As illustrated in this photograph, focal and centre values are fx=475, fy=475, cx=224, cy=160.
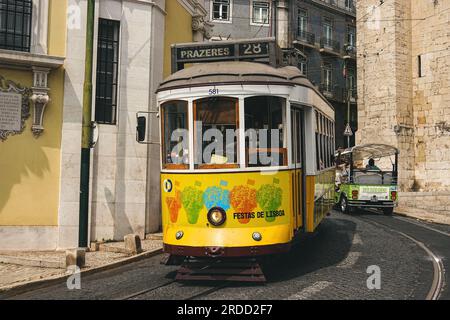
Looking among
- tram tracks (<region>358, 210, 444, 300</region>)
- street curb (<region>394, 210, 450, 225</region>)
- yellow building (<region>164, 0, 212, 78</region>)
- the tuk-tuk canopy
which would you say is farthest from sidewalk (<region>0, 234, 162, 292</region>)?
the tuk-tuk canopy

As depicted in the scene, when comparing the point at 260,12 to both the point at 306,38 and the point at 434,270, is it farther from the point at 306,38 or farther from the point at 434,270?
the point at 434,270

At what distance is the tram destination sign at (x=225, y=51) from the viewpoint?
828 centimetres

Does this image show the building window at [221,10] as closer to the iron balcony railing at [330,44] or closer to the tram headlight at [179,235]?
the iron balcony railing at [330,44]

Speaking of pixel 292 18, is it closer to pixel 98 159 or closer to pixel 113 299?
pixel 98 159

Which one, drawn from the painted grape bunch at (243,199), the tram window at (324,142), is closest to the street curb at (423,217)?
the tram window at (324,142)

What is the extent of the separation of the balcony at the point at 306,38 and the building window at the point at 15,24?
86.4 ft

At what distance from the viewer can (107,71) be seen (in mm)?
12617

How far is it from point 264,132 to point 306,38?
31.0 meters

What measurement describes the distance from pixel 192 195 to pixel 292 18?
3019cm

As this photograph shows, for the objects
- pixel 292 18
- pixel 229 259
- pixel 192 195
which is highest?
pixel 292 18

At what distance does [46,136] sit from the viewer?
451 inches
